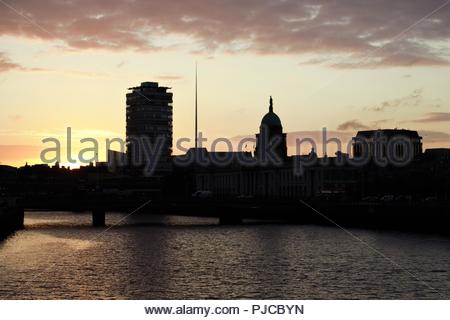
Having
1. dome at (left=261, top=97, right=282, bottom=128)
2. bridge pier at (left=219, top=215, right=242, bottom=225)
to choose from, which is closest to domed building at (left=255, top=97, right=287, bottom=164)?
dome at (left=261, top=97, right=282, bottom=128)

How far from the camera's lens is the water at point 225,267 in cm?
3772

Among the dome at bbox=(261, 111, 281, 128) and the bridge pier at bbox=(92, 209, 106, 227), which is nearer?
the bridge pier at bbox=(92, 209, 106, 227)

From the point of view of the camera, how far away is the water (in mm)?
37719

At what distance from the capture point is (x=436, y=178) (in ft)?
459

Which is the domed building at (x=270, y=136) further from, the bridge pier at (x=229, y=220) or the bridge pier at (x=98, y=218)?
the bridge pier at (x=98, y=218)

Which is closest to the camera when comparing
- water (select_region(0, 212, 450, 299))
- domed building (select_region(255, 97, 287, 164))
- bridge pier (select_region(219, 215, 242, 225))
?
water (select_region(0, 212, 450, 299))

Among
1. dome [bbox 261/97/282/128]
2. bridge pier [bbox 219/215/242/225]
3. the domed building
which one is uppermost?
dome [bbox 261/97/282/128]

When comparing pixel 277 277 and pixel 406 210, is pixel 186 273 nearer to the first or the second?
pixel 277 277

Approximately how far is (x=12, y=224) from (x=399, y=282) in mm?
59978

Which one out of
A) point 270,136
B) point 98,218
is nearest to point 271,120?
point 270,136

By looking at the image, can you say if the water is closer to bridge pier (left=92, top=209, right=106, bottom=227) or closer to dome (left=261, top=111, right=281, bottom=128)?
bridge pier (left=92, top=209, right=106, bottom=227)

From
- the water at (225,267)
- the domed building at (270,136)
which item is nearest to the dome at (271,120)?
the domed building at (270,136)

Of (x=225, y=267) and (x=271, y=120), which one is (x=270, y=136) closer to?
(x=271, y=120)
